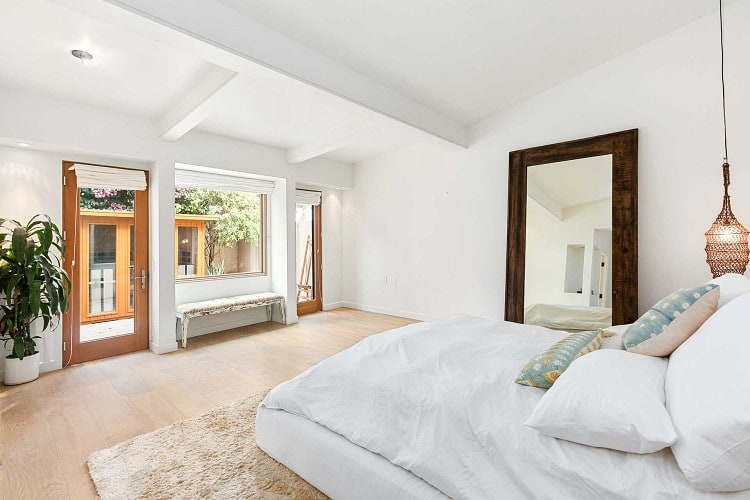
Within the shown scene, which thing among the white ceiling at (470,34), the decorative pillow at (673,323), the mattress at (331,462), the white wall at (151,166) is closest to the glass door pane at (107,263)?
the white wall at (151,166)

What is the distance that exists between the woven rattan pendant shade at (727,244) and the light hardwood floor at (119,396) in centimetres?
359

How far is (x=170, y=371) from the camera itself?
351 cm

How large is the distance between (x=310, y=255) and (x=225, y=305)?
2054mm

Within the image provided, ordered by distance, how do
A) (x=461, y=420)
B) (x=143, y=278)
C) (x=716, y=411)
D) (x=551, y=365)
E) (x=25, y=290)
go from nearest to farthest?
(x=716, y=411), (x=461, y=420), (x=551, y=365), (x=25, y=290), (x=143, y=278)

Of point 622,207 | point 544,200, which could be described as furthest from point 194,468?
point 622,207

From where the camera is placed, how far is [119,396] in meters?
2.95

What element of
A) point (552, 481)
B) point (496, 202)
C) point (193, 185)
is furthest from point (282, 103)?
point (552, 481)

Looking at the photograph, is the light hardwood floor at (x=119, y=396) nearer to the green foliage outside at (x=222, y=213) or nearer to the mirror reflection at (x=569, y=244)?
the green foliage outside at (x=222, y=213)

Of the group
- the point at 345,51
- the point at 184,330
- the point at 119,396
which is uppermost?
the point at 345,51

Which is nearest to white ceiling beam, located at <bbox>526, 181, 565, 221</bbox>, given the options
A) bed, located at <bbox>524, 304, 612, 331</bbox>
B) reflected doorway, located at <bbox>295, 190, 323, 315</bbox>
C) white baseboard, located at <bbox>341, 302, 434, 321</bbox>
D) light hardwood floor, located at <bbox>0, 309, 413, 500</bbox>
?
bed, located at <bbox>524, 304, 612, 331</bbox>

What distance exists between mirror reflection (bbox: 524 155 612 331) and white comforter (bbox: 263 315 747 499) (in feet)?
6.18

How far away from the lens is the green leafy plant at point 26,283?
301cm

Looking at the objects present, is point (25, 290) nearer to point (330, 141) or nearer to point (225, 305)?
point (225, 305)

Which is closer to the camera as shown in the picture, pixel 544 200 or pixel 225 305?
pixel 544 200
